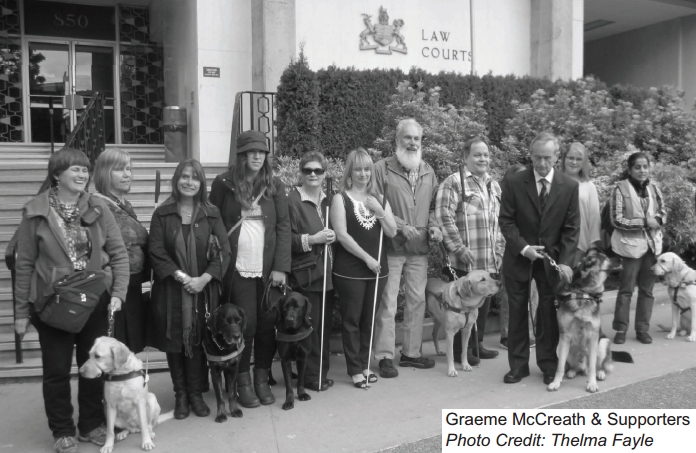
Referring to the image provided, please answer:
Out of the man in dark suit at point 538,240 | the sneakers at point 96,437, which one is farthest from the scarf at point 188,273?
the man in dark suit at point 538,240

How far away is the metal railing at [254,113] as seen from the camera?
10859 millimetres

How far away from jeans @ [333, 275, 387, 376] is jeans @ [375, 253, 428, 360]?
0.60 ft

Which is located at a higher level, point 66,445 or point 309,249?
point 309,249

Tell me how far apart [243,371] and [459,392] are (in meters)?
1.86

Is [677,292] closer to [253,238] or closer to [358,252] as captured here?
[358,252]

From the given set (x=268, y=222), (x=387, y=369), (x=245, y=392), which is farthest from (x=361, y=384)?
(x=268, y=222)

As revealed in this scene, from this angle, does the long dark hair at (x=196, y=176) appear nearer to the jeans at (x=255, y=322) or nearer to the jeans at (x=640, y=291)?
the jeans at (x=255, y=322)

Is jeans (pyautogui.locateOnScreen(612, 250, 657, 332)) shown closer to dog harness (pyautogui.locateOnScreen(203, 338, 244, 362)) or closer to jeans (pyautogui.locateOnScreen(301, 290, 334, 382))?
jeans (pyautogui.locateOnScreen(301, 290, 334, 382))

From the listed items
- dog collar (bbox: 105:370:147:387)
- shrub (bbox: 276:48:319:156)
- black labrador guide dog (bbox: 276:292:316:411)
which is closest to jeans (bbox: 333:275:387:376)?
black labrador guide dog (bbox: 276:292:316:411)

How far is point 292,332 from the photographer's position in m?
5.01

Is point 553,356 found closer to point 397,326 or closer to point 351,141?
point 397,326

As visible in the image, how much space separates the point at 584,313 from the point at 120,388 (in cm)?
375

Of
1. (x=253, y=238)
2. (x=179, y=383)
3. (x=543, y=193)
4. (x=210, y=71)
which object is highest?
(x=210, y=71)

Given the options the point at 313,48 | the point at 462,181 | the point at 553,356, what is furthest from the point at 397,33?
the point at 553,356
